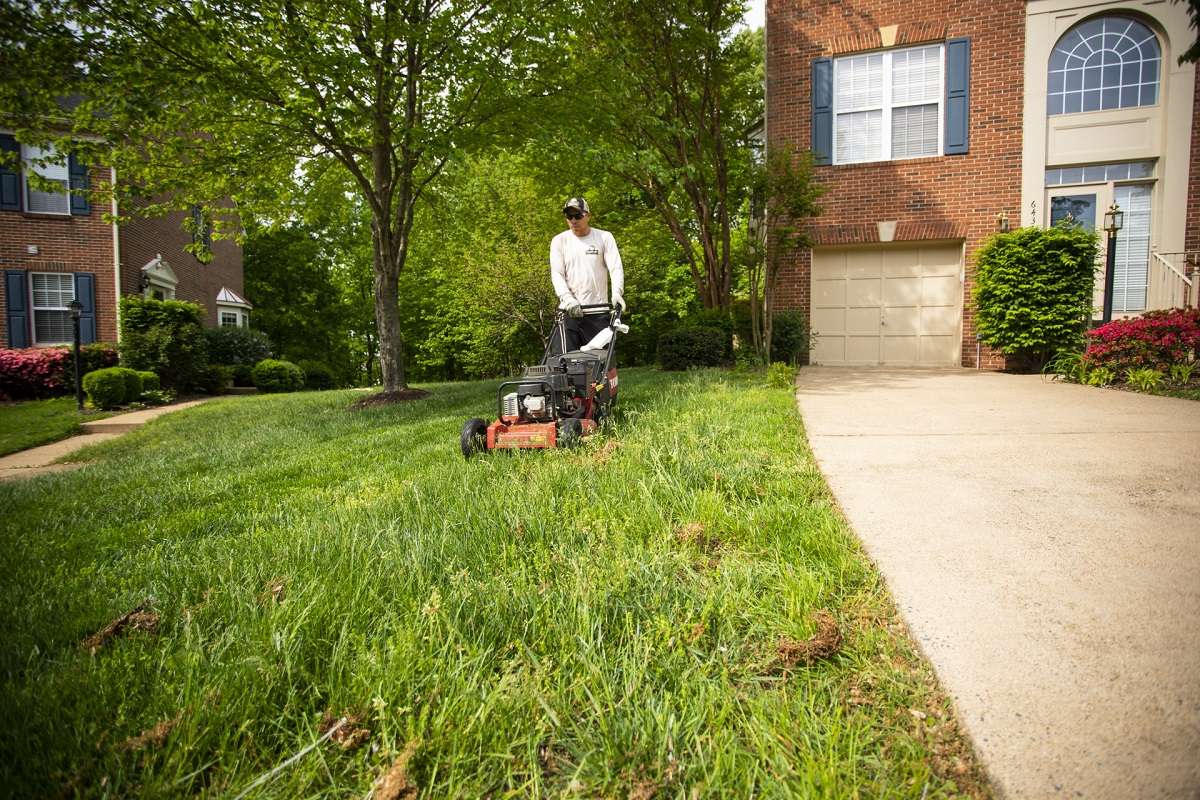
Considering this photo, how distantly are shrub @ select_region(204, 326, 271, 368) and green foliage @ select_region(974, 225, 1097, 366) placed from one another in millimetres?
18033

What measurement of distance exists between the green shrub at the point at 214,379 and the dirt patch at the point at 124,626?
14.7 metres

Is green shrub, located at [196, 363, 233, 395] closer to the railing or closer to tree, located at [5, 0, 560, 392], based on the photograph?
tree, located at [5, 0, 560, 392]

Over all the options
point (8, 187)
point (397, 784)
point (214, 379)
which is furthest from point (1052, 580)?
point (8, 187)

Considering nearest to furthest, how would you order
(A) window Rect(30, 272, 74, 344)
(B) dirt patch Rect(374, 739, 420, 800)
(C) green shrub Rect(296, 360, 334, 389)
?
(B) dirt patch Rect(374, 739, 420, 800), (A) window Rect(30, 272, 74, 344), (C) green shrub Rect(296, 360, 334, 389)

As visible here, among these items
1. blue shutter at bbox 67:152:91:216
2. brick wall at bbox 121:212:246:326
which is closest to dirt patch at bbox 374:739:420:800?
brick wall at bbox 121:212:246:326

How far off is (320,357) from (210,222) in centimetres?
2076

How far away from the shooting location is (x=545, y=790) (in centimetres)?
130

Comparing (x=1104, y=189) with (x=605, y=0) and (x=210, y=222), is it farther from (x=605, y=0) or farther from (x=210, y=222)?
(x=210, y=222)

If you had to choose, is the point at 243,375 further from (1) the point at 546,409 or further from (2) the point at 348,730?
(2) the point at 348,730

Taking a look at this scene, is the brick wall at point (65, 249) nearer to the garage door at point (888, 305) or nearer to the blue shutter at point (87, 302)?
the blue shutter at point (87, 302)

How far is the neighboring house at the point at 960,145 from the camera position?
10383mm

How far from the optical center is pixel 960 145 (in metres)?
10.8

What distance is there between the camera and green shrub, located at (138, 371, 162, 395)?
12.2 meters

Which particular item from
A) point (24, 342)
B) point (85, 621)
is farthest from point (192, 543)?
point (24, 342)
